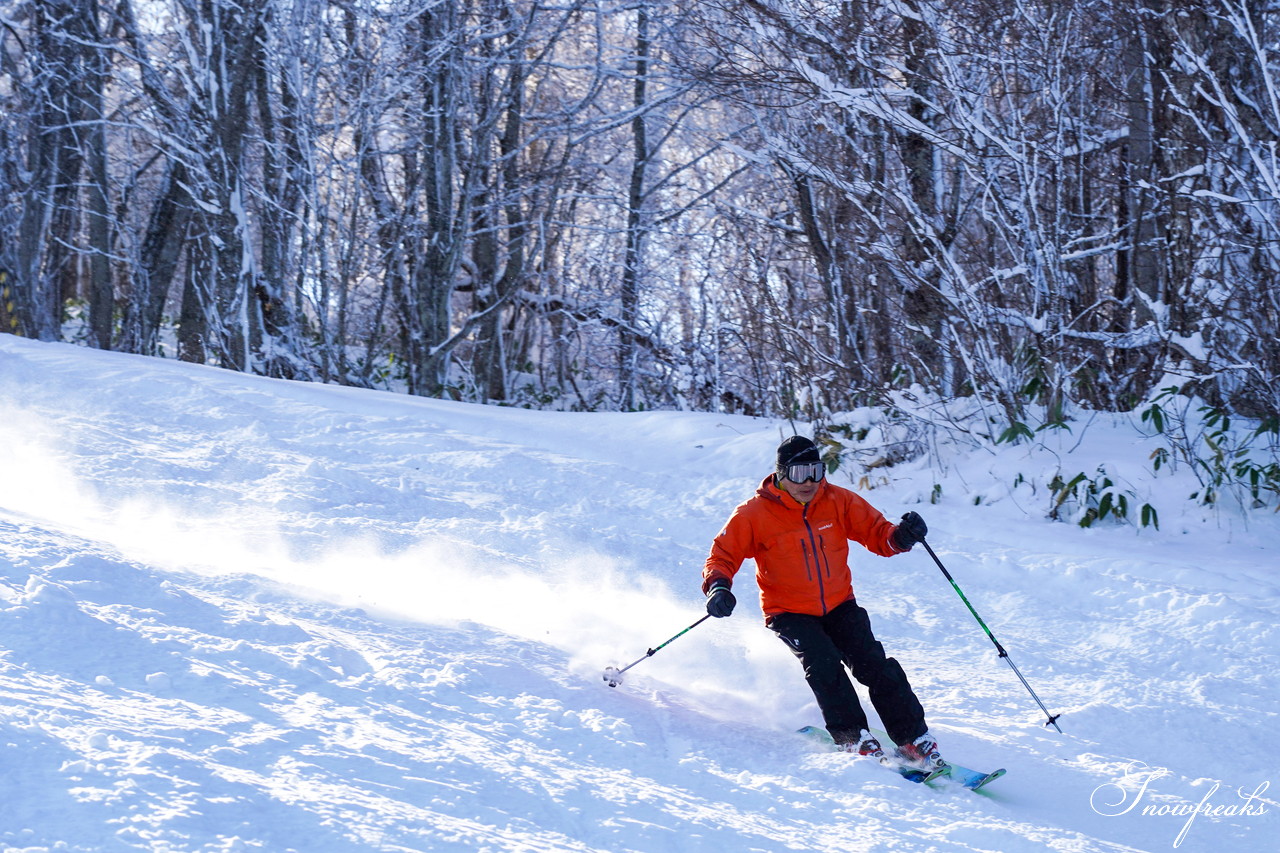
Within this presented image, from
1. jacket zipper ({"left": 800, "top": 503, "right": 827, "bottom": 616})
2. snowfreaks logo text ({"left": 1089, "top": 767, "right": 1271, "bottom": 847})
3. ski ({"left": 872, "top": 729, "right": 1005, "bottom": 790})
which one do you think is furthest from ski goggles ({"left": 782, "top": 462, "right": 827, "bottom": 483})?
snowfreaks logo text ({"left": 1089, "top": 767, "right": 1271, "bottom": 847})

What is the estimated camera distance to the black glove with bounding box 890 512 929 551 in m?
4.47

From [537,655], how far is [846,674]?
4.37 feet

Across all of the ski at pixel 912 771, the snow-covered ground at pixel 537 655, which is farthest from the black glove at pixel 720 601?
the ski at pixel 912 771

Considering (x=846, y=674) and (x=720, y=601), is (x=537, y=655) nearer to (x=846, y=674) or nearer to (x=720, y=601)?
(x=720, y=601)

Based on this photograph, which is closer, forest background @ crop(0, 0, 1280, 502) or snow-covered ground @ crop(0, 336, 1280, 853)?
snow-covered ground @ crop(0, 336, 1280, 853)

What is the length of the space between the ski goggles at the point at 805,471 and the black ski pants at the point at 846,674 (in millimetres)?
546

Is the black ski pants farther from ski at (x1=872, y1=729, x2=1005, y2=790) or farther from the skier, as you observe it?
ski at (x1=872, y1=729, x2=1005, y2=790)

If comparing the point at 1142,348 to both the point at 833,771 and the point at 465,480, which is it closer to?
the point at 465,480

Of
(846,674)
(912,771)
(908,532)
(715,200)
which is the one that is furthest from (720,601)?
(715,200)

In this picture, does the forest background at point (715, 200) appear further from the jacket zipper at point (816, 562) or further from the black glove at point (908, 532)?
the jacket zipper at point (816, 562)

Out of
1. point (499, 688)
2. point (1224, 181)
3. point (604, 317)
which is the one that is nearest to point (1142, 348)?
point (1224, 181)

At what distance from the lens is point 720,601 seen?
171 inches

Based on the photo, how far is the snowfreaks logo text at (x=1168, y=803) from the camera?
371 cm

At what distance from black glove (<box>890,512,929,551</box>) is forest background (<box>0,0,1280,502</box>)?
335cm
